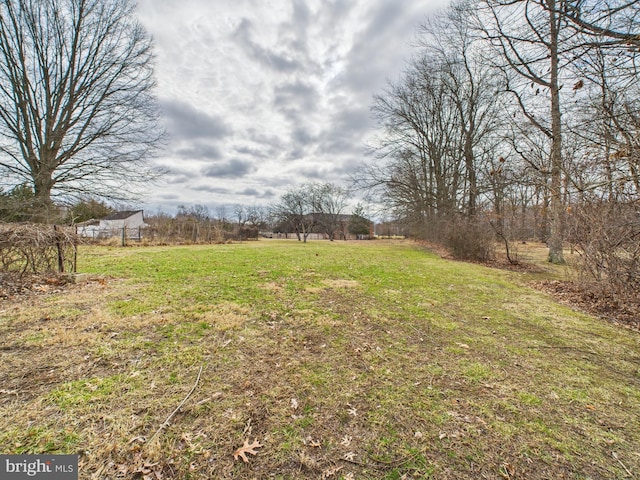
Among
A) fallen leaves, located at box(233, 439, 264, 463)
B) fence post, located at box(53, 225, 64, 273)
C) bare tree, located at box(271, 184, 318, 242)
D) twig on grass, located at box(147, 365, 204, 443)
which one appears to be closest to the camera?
fallen leaves, located at box(233, 439, 264, 463)

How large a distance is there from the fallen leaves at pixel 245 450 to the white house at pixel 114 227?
6.56 metres

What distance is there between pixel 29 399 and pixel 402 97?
2079cm

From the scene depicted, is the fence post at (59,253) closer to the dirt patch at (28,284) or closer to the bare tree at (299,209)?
the dirt patch at (28,284)

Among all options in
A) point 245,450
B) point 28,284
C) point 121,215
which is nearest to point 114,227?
point 28,284

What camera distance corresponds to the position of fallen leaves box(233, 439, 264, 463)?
1.56 metres

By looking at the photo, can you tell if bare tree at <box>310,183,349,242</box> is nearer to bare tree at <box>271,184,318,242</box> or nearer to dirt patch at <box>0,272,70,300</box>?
bare tree at <box>271,184,318,242</box>

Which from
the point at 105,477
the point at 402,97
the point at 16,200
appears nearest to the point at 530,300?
the point at 105,477

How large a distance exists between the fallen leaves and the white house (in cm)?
656

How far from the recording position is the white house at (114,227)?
700cm

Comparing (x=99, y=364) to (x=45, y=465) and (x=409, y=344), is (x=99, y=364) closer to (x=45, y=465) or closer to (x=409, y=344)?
(x=45, y=465)

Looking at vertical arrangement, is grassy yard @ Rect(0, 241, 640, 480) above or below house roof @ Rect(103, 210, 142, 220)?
below

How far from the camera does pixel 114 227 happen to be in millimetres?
16547

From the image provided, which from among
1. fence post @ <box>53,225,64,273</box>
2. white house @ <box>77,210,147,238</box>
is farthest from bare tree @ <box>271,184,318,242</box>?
fence post @ <box>53,225,64,273</box>

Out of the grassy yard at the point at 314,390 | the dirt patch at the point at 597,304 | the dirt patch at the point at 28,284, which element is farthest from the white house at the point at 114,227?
the dirt patch at the point at 597,304
